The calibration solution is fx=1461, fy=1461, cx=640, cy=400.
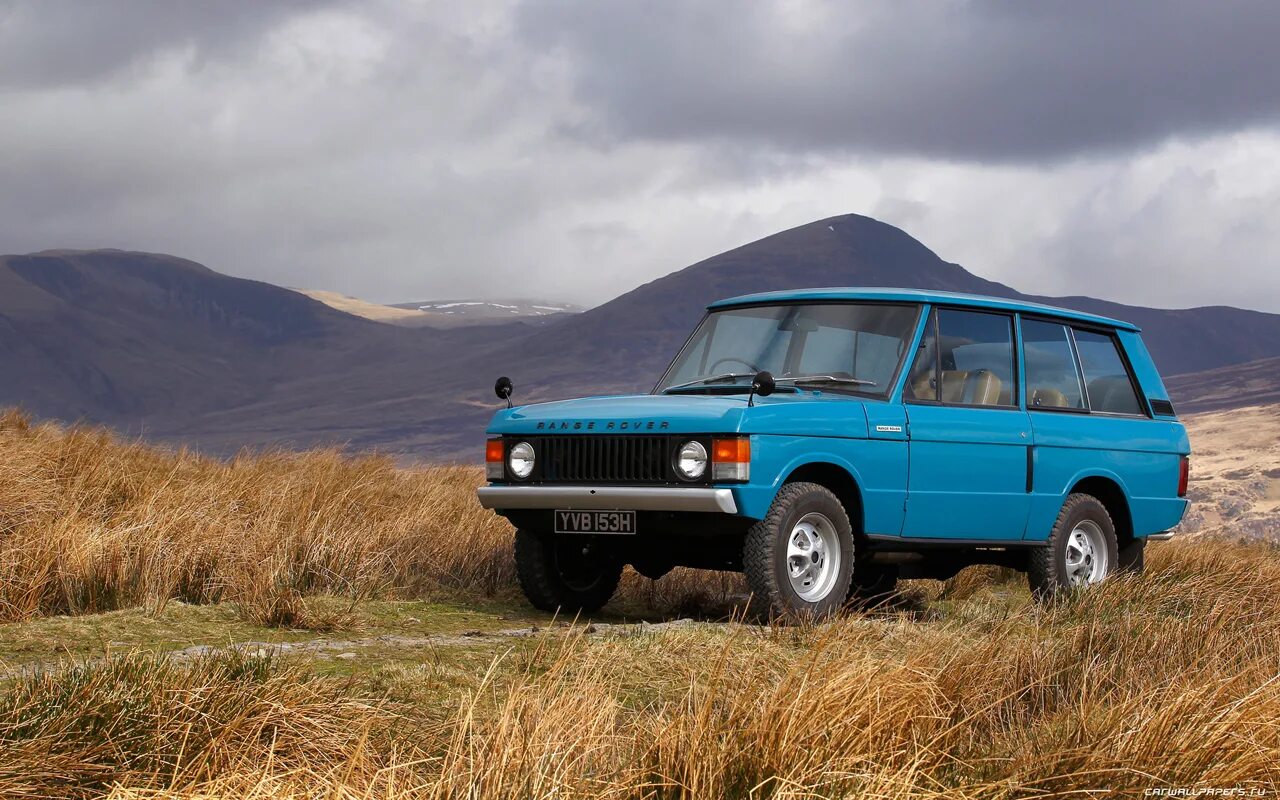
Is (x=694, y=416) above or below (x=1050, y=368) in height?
below

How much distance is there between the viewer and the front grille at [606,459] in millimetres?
7680

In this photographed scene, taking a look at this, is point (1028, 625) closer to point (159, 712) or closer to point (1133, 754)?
point (1133, 754)

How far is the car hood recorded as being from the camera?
7.50 metres

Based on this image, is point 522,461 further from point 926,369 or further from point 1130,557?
point 1130,557

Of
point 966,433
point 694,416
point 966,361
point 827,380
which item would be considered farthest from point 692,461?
point 966,361

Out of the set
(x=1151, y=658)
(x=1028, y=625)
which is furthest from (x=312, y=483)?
(x=1151, y=658)

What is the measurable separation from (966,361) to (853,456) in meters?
1.44

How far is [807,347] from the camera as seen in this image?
8781mm

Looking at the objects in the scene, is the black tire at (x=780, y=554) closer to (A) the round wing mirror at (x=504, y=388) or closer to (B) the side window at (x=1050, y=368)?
(A) the round wing mirror at (x=504, y=388)

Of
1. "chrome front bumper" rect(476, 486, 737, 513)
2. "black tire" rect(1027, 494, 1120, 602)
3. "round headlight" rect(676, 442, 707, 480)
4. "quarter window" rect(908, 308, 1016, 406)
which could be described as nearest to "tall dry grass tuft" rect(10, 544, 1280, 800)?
"chrome front bumper" rect(476, 486, 737, 513)

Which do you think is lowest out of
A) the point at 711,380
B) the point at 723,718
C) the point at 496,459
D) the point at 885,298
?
the point at 723,718

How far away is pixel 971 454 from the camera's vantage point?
8.80 metres

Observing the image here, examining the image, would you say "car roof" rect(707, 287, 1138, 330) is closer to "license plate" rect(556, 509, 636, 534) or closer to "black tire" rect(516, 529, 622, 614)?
"license plate" rect(556, 509, 636, 534)

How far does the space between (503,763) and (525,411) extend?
4.95 m
